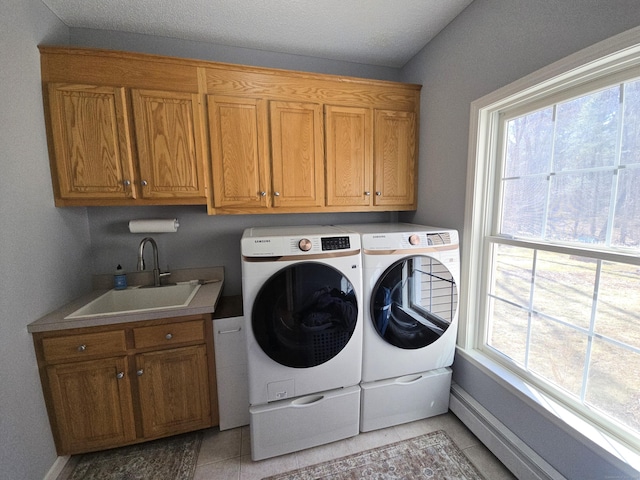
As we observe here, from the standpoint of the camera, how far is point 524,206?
145cm

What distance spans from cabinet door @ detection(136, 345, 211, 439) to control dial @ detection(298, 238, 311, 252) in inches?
34.8

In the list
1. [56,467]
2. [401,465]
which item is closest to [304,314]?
[401,465]

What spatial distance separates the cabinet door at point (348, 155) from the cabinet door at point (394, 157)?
8 cm

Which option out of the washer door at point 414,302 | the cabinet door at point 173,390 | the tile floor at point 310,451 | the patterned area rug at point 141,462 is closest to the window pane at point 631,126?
the washer door at point 414,302

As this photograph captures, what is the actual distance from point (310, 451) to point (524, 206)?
1898 millimetres

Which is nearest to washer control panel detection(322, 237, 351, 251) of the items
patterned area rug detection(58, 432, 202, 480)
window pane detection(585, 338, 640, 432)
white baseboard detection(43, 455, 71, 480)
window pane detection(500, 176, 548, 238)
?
window pane detection(500, 176, 548, 238)

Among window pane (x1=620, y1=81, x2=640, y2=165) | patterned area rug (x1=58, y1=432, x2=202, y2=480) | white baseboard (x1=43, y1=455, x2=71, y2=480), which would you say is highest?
window pane (x1=620, y1=81, x2=640, y2=165)

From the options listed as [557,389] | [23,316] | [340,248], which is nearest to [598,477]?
[557,389]

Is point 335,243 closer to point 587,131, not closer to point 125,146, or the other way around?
point 587,131

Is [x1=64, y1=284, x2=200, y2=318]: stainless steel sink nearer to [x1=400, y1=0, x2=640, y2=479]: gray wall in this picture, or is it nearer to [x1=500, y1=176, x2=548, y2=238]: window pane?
[x1=400, y1=0, x2=640, y2=479]: gray wall

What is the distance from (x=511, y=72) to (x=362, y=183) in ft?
3.45

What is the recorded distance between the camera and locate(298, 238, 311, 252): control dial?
1429 millimetres

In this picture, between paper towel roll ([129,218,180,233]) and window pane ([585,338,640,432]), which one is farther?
paper towel roll ([129,218,180,233])

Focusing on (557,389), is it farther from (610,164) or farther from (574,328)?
(610,164)
